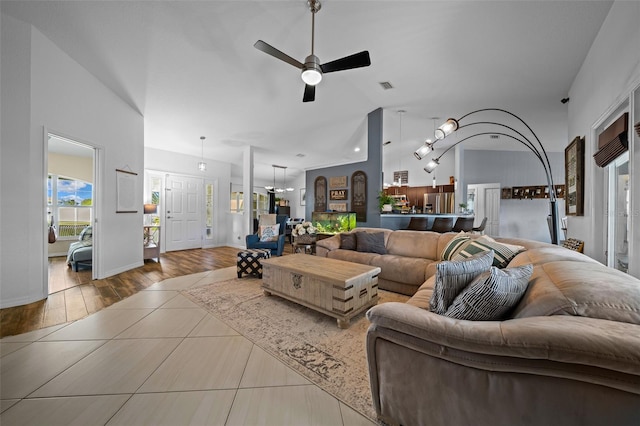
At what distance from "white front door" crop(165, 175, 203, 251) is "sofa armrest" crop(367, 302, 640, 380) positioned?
21.9 ft

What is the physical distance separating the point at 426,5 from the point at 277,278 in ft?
10.2

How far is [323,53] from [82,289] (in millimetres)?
4318

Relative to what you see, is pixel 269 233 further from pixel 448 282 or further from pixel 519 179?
pixel 519 179

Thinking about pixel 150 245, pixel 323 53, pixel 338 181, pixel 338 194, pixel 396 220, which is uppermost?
pixel 323 53

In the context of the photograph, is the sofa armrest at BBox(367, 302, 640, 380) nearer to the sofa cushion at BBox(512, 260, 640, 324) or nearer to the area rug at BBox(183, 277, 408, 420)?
the sofa cushion at BBox(512, 260, 640, 324)

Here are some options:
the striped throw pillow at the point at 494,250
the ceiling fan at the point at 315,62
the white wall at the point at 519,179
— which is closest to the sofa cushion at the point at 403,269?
the striped throw pillow at the point at 494,250

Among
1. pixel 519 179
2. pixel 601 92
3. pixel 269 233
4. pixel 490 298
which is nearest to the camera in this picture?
pixel 490 298

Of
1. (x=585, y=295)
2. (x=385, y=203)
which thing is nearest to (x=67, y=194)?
(x=385, y=203)

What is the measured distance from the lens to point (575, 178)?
9.32ft

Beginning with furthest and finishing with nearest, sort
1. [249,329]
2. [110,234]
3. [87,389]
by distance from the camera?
1. [110,234]
2. [249,329]
3. [87,389]

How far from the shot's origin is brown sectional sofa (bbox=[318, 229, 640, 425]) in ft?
2.24

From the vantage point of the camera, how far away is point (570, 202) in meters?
3.06

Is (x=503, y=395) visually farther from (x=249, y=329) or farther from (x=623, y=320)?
(x=249, y=329)

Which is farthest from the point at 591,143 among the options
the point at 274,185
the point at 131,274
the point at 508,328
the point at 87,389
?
the point at 274,185
